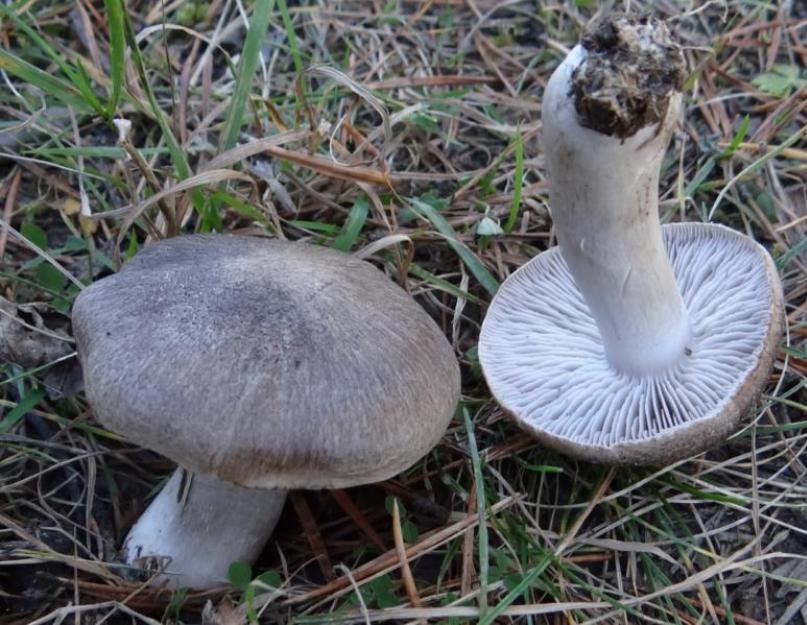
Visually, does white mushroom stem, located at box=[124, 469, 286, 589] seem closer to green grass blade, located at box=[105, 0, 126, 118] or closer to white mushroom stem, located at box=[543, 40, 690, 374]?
white mushroom stem, located at box=[543, 40, 690, 374]

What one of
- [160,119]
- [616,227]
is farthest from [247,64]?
[616,227]

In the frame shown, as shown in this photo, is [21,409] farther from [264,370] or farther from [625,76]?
[625,76]

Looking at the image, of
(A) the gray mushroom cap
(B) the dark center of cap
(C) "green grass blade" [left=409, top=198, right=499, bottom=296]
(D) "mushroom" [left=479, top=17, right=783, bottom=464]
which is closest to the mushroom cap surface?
(D) "mushroom" [left=479, top=17, right=783, bottom=464]

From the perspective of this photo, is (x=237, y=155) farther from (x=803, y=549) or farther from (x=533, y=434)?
(x=803, y=549)

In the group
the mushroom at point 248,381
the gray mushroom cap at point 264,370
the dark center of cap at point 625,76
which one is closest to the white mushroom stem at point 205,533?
the mushroom at point 248,381

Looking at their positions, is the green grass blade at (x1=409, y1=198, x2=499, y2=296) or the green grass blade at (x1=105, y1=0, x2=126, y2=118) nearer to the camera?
the green grass blade at (x1=105, y1=0, x2=126, y2=118)

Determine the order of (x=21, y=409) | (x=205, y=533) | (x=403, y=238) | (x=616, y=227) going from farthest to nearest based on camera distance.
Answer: (x=403, y=238) → (x=21, y=409) → (x=205, y=533) → (x=616, y=227)

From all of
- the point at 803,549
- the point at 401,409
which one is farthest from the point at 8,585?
the point at 803,549
